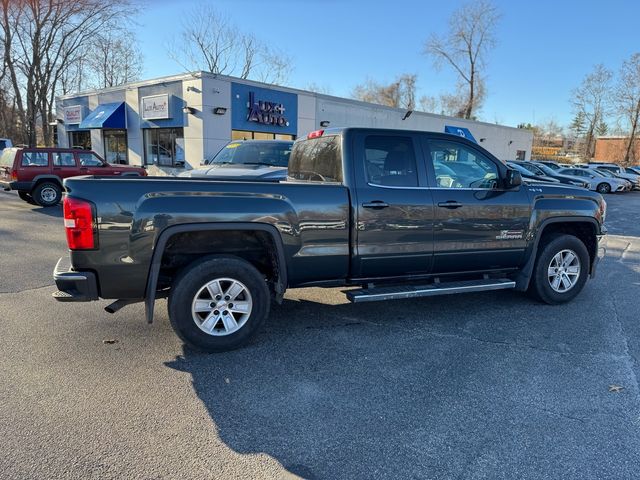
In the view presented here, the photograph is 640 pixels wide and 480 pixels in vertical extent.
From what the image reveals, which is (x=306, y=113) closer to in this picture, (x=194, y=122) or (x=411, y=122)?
(x=194, y=122)

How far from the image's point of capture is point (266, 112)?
19109 millimetres

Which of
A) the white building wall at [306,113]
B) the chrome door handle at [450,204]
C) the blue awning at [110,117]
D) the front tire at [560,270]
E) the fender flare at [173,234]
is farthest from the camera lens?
the white building wall at [306,113]

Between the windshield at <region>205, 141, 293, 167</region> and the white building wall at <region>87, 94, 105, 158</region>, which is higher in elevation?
the white building wall at <region>87, 94, 105, 158</region>

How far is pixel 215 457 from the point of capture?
255 cm

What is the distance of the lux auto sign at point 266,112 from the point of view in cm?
1847

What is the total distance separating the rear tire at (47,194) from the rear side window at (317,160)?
11.1 metres

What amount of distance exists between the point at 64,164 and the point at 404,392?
1390cm

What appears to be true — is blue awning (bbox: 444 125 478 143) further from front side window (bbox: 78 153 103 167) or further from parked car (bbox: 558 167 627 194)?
front side window (bbox: 78 153 103 167)

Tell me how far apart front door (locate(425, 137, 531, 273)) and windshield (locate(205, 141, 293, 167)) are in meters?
5.17

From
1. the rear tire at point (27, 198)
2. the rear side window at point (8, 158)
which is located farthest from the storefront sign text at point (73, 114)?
the rear tire at point (27, 198)

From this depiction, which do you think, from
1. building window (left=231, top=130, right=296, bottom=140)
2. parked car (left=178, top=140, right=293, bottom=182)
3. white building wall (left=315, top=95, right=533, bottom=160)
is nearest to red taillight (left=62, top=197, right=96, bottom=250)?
parked car (left=178, top=140, right=293, bottom=182)

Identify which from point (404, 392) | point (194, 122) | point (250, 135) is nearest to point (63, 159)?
point (194, 122)

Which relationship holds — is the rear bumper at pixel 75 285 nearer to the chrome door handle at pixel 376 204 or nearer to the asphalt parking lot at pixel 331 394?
the asphalt parking lot at pixel 331 394

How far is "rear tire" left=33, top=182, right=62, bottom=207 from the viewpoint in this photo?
13.3 metres
